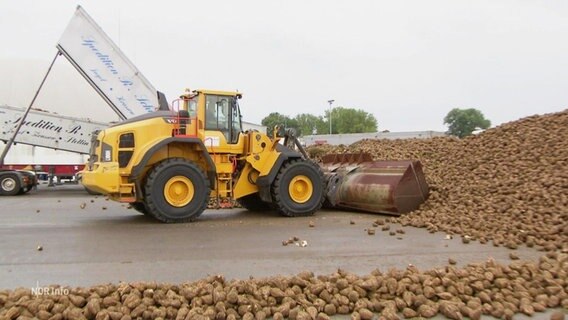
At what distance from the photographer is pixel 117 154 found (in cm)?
963

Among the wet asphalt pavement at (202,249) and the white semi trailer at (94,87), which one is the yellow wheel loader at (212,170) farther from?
the white semi trailer at (94,87)

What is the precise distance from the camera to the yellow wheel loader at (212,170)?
9.62 metres

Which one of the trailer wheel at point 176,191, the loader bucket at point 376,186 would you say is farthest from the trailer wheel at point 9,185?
the loader bucket at point 376,186

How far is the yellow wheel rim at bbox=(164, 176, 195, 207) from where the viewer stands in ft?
31.9

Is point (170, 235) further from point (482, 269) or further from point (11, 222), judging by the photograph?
point (482, 269)

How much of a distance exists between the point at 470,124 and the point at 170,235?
85905 millimetres

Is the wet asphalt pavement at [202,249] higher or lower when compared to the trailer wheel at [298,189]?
lower

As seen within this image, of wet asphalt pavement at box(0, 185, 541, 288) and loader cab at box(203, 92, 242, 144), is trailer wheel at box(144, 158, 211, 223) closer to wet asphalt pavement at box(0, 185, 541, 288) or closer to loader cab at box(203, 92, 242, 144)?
wet asphalt pavement at box(0, 185, 541, 288)

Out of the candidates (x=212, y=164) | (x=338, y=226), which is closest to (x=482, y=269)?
(x=338, y=226)

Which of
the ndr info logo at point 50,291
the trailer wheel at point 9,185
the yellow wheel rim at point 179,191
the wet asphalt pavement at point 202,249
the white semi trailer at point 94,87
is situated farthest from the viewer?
the white semi trailer at point 94,87

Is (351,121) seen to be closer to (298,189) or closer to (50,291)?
(298,189)

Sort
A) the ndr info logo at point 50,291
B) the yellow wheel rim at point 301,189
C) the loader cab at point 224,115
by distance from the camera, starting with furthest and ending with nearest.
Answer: the yellow wheel rim at point 301,189, the loader cab at point 224,115, the ndr info logo at point 50,291

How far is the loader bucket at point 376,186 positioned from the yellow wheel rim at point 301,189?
1.25m

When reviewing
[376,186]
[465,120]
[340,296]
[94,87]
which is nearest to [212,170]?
[376,186]
